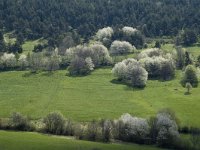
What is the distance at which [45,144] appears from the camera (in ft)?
421

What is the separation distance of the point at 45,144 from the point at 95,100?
5247 cm

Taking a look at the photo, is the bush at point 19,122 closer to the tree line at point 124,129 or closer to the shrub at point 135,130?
the tree line at point 124,129

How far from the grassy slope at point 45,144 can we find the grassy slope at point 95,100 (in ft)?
73.5

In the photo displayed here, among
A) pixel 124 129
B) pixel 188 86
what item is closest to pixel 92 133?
pixel 124 129

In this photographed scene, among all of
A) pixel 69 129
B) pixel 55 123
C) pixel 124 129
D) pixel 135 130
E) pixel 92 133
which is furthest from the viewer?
pixel 55 123

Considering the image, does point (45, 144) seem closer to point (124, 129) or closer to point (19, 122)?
point (19, 122)

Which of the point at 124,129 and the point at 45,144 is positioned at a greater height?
the point at 124,129

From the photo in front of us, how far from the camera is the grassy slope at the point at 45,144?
12581cm

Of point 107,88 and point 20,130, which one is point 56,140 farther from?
point 107,88

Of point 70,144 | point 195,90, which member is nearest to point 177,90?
point 195,90

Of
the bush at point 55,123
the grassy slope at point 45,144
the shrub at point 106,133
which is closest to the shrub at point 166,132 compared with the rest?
the grassy slope at point 45,144

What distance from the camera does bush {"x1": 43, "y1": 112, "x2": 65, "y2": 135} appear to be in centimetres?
14375

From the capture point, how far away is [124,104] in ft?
569

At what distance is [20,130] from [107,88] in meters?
55.9
